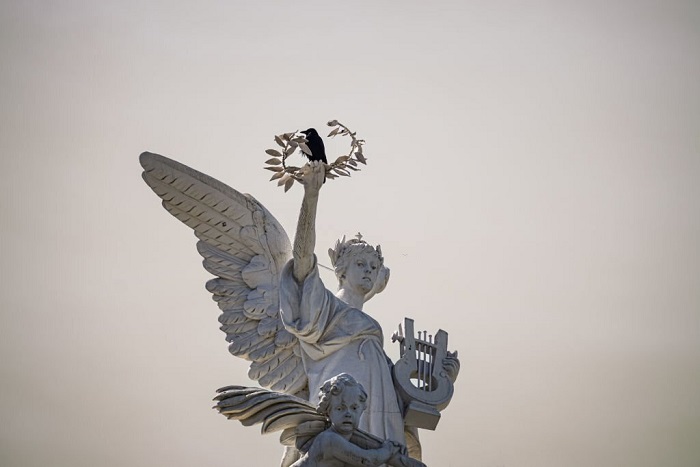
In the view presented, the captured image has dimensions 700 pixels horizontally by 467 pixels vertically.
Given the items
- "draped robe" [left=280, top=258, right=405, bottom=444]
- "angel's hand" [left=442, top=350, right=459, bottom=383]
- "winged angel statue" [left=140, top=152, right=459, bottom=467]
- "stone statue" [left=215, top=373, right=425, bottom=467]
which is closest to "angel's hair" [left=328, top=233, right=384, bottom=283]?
"winged angel statue" [left=140, top=152, right=459, bottom=467]

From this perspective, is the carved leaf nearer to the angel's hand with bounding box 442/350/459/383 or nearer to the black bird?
the black bird

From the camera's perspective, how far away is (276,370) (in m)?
19.1

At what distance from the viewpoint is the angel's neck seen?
19172 mm

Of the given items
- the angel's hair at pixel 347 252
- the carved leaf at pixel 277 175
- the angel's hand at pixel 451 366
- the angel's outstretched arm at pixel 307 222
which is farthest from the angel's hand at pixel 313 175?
the angel's hand at pixel 451 366

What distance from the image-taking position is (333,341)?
18.7 m

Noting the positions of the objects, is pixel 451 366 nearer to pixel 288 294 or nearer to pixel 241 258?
pixel 288 294

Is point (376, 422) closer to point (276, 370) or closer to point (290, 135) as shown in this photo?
point (276, 370)

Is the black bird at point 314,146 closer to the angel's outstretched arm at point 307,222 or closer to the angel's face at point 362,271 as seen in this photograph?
the angel's outstretched arm at point 307,222

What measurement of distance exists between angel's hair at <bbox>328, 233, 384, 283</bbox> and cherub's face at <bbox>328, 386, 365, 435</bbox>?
125 inches

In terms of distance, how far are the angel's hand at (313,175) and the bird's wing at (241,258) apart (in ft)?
5.12

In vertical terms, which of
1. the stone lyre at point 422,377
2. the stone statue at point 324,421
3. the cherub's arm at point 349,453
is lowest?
the cherub's arm at point 349,453

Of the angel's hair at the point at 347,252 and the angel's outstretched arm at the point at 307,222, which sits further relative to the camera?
the angel's hair at the point at 347,252

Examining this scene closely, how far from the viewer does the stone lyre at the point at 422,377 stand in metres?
18.5

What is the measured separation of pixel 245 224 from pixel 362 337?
175 cm
